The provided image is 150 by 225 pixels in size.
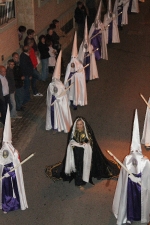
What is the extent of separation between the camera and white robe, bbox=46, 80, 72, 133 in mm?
11648

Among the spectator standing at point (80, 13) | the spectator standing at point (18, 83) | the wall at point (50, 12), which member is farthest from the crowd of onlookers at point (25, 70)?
the spectator standing at point (80, 13)

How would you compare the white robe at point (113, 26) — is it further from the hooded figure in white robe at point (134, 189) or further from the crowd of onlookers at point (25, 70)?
the hooded figure in white robe at point (134, 189)

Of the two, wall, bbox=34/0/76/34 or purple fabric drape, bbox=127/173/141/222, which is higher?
wall, bbox=34/0/76/34

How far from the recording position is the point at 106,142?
11766mm

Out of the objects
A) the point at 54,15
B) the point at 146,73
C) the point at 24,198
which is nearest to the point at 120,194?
the point at 24,198

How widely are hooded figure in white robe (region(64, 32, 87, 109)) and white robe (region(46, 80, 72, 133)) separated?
3.61 ft

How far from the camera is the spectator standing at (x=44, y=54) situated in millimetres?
14285

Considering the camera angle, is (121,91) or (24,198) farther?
(121,91)

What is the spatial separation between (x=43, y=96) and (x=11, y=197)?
5.34 metres

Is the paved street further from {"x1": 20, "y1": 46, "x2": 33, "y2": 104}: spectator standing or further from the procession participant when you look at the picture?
{"x1": 20, "y1": 46, "x2": 33, "y2": 104}: spectator standing

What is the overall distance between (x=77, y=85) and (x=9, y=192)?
4813 mm

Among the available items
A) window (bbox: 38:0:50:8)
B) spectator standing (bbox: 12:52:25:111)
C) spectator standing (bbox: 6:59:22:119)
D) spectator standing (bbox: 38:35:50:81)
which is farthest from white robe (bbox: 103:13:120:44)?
spectator standing (bbox: 6:59:22:119)

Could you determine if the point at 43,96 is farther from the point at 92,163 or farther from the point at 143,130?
the point at 92,163

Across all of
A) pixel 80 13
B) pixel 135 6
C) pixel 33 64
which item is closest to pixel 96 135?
pixel 33 64
